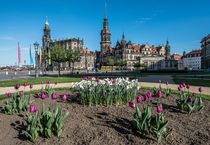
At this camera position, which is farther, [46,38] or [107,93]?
[46,38]

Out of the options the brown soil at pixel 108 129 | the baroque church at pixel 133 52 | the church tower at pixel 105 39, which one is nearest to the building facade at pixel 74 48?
the baroque church at pixel 133 52

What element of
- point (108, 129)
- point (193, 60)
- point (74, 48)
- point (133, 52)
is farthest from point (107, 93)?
point (193, 60)

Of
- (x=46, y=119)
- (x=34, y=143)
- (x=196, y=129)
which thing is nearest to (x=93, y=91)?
(x=46, y=119)

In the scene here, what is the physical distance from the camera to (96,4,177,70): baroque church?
71.3 meters

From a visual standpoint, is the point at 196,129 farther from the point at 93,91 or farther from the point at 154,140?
the point at 93,91

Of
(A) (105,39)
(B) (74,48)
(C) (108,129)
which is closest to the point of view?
(C) (108,129)

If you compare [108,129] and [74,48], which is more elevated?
[74,48]

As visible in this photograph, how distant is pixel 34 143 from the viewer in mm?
3557

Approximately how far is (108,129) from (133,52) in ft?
248

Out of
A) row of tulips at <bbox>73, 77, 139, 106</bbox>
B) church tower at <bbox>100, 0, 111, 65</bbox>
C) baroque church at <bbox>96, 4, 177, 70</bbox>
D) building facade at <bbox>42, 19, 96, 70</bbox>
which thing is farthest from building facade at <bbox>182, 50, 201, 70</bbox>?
row of tulips at <bbox>73, 77, 139, 106</bbox>

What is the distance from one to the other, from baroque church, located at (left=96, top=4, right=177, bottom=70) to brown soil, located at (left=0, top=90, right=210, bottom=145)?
65.7 m

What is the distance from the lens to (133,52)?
7694 cm

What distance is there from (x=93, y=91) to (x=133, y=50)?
73.9m

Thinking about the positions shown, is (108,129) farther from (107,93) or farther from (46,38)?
(46,38)
